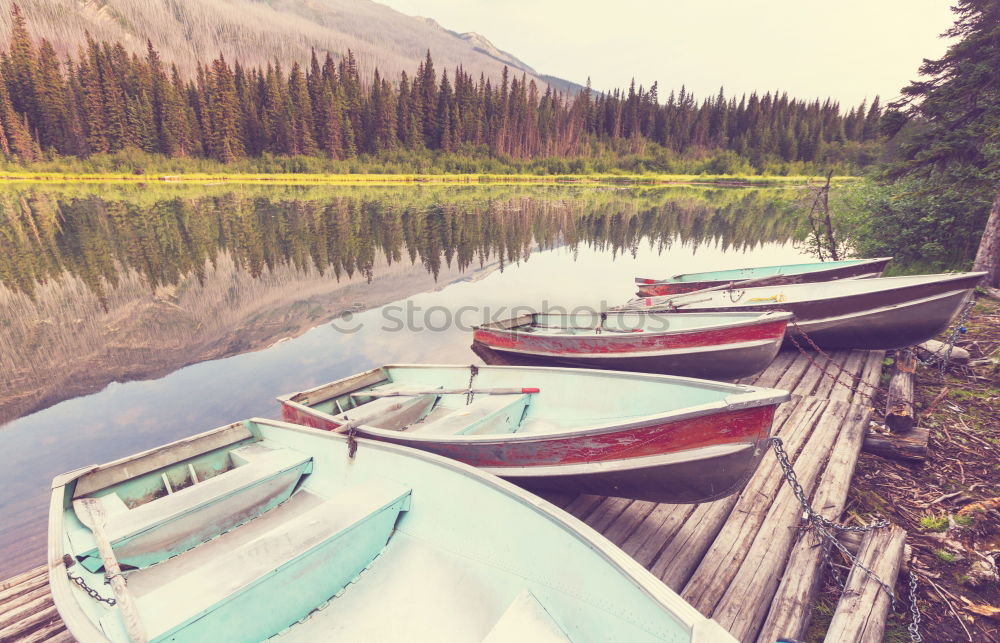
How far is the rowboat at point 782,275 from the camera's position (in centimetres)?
928

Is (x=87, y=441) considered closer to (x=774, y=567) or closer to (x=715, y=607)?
(x=715, y=607)

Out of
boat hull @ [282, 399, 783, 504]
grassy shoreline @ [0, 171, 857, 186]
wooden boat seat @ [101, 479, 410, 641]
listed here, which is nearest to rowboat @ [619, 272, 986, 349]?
boat hull @ [282, 399, 783, 504]

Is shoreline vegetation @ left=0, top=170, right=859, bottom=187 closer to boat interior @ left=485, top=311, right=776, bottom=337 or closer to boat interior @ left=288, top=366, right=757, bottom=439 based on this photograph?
boat interior @ left=485, top=311, right=776, bottom=337

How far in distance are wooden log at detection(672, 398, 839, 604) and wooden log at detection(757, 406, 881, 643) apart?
0.57ft

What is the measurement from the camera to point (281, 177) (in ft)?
177

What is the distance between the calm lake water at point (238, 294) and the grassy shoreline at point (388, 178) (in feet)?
65.9

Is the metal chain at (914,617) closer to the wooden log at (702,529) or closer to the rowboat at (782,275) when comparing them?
the wooden log at (702,529)

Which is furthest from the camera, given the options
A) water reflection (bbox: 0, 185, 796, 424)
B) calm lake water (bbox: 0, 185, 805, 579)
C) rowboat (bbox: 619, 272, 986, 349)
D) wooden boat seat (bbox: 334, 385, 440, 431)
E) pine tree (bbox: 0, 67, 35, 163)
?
pine tree (bbox: 0, 67, 35, 163)

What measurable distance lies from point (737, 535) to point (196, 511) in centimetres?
440

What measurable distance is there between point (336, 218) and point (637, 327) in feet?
→ 77.7

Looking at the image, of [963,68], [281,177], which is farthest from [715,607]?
[281,177]

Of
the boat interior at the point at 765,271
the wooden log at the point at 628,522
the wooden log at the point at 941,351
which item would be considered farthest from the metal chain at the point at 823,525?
the boat interior at the point at 765,271

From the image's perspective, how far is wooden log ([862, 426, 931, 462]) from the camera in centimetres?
438

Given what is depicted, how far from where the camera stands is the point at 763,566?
10.4 ft
